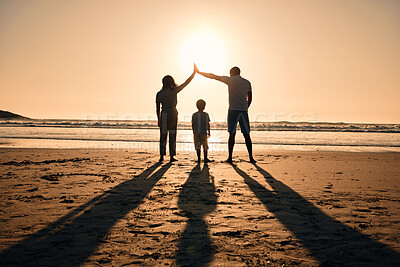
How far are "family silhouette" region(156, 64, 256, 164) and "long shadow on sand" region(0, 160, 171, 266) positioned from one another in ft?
13.3

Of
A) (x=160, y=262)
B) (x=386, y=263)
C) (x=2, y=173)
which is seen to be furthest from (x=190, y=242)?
(x=2, y=173)

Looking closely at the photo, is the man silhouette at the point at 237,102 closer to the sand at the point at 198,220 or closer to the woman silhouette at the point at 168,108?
the woman silhouette at the point at 168,108

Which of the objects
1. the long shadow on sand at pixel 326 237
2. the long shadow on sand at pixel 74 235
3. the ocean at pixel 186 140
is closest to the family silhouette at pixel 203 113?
the long shadow on sand at pixel 326 237

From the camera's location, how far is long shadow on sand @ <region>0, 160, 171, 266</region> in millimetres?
2162

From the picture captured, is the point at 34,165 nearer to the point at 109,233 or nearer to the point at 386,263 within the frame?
the point at 109,233

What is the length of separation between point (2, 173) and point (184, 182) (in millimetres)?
3523

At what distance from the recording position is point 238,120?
7.86 meters

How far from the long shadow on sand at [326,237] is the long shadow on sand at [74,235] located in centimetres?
168

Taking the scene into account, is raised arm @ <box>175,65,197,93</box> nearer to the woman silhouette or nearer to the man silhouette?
the woman silhouette

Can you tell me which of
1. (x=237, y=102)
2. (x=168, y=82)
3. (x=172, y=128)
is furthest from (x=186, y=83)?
(x=237, y=102)

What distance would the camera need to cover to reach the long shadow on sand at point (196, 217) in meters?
2.22

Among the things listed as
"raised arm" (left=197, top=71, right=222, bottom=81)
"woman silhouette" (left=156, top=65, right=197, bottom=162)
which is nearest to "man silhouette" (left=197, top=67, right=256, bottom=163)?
"raised arm" (left=197, top=71, right=222, bottom=81)

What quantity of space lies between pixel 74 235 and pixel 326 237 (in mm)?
2136

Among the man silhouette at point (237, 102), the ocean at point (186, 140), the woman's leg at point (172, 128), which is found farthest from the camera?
the ocean at point (186, 140)
